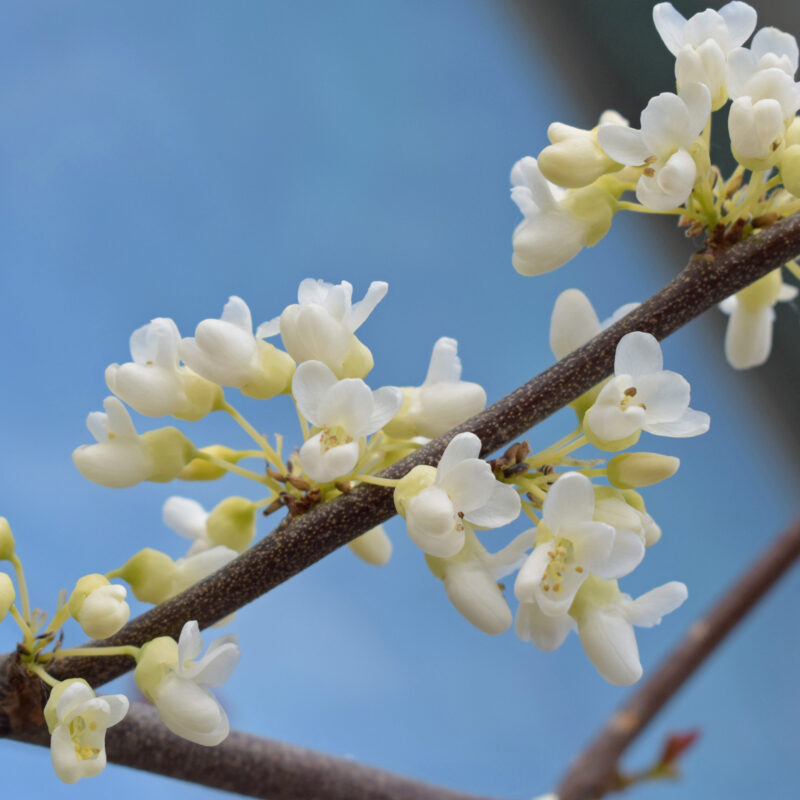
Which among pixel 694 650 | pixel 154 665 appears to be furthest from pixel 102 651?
pixel 694 650

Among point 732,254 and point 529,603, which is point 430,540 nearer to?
point 529,603

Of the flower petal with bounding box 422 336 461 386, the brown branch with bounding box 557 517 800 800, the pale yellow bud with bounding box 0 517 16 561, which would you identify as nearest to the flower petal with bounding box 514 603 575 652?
the flower petal with bounding box 422 336 461 386

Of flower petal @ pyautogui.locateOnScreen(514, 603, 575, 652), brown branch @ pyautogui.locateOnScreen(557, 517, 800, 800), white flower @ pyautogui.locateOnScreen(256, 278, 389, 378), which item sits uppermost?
white flower @ pyautogui.locateOnScreen(256, 278, 389, 378)

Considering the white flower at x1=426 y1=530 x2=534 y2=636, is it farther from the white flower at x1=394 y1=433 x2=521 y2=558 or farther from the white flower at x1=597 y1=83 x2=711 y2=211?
the white flower at x1=597 y1=83 x2=711 y2=211

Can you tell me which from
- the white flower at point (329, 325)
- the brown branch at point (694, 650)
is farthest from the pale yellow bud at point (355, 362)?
the brown branch at point (694, 650)

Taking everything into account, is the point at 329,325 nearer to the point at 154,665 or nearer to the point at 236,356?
the point at 236,356
